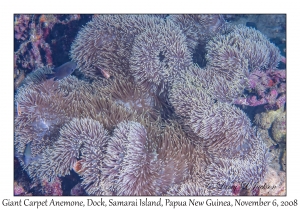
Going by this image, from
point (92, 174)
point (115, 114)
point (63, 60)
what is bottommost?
point (92, 174)

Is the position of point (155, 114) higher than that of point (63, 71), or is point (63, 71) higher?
point (63, 71)

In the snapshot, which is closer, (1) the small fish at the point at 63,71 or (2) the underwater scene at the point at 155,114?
(2) the underwater scene at the point at 155,114

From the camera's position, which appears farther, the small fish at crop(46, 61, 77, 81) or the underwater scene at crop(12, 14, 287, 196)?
the small fish at crop(46, 61, 77, 81)

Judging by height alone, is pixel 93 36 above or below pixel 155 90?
above

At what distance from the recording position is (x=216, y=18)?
414 cm

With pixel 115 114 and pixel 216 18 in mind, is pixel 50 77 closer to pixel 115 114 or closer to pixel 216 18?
pixel 115 114

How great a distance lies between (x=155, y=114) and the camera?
3576 millimetres

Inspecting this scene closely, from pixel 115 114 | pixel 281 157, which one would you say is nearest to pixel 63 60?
pixel 115 114

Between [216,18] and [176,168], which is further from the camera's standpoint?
[216,18]

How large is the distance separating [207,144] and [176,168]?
19.0 inches

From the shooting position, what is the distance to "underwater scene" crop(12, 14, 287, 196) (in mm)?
2850

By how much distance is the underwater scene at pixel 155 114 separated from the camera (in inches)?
112
